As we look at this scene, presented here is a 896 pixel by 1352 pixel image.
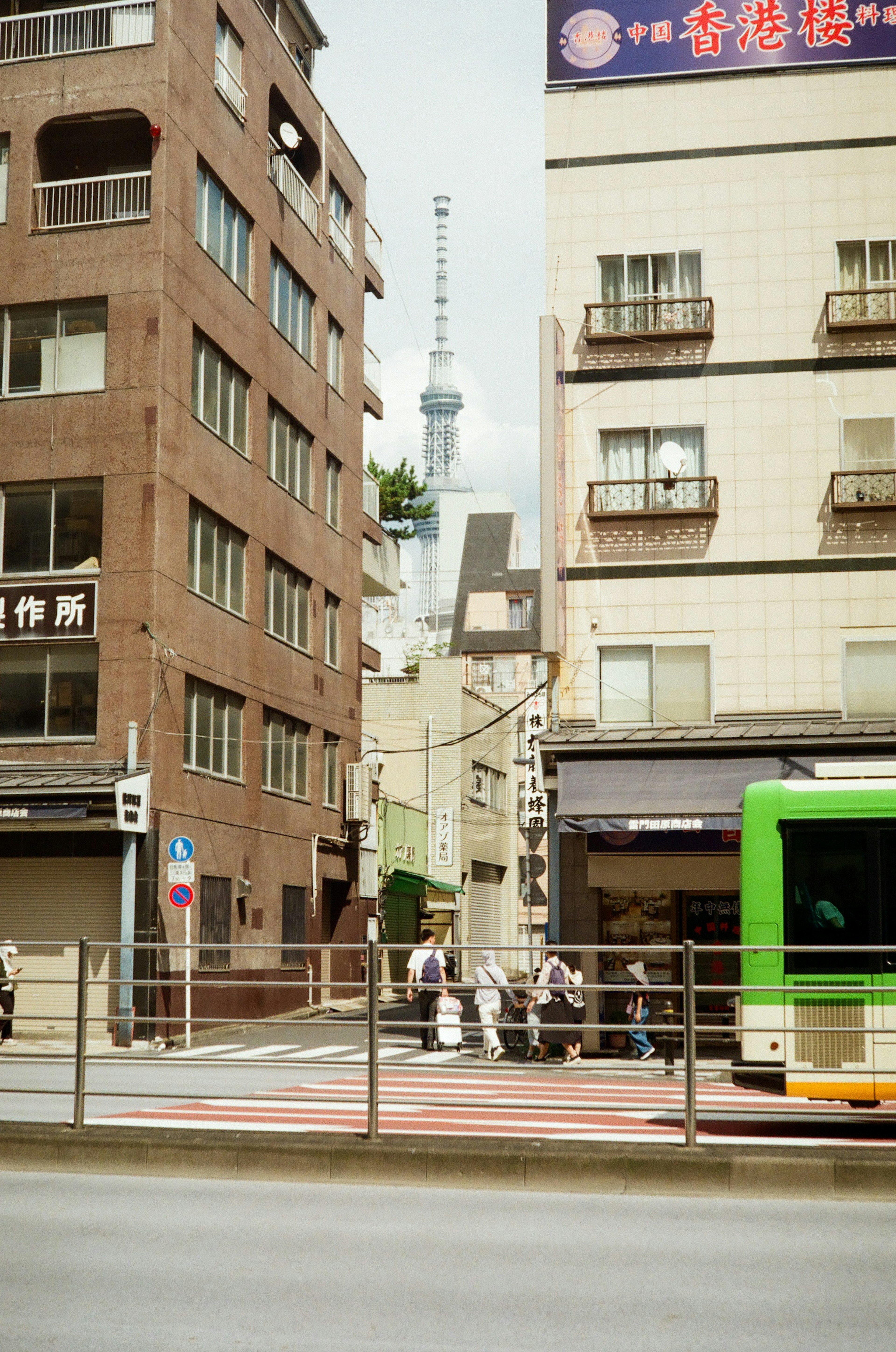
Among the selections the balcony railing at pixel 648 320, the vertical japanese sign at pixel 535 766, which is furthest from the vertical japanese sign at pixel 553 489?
the vertical japanese sign at pixel 535 766

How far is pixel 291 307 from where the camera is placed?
37375 millimetres

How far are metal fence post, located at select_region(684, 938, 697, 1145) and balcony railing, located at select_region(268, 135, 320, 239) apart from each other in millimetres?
29527

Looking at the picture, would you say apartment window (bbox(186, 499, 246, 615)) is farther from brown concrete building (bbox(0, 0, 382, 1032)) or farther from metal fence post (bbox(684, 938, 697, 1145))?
metal fence post (bbox(684, 938, 697, 1145))

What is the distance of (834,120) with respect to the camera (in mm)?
24406

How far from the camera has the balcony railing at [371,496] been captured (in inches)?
1748

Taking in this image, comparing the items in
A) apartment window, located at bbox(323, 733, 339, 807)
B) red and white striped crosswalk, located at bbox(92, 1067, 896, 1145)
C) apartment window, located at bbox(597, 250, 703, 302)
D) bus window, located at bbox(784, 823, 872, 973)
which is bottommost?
red and white striped crosswalk, located at bbox(92, 1067, 896, 1145)

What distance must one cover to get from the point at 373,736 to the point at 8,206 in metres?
28.9

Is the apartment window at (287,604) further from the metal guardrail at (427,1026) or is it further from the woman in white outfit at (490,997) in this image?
the metal guardrail at (427,1026)

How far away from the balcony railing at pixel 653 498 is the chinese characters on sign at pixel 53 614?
974 cm

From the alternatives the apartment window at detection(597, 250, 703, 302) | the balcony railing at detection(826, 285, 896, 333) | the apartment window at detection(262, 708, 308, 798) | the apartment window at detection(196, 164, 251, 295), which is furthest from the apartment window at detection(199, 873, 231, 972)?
the balcony railing at detection(826, 285, 896, 333)

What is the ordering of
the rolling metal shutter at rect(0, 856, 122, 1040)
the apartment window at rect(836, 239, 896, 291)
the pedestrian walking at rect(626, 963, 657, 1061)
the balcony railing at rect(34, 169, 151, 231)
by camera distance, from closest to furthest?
1. the pedestrian walking at rect(626, 963, 657, 1061)
2. the apartment window at rect(836, 239, 896, 291)
3. the rolling metal shutter at rect(0, 856, 122, 1040)
4. the balcony railing at rect(34, 169, 151, 231)

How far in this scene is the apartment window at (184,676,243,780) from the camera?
29688mm

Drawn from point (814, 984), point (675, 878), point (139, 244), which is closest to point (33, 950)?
point (675, 878)

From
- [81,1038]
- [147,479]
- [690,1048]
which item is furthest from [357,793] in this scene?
[690,1048]
